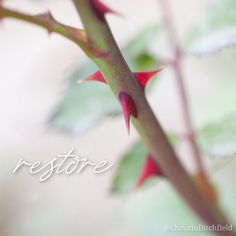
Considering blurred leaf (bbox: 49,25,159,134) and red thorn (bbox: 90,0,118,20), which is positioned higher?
red thorn (bbox: 90,0,118,20)

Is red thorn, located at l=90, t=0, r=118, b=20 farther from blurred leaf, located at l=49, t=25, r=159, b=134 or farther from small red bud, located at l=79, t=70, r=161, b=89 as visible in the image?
blurred leaf, located at l=49, t=25, r=159, b=134

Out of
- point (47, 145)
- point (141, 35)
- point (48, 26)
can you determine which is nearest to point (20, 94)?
point (47, 145)

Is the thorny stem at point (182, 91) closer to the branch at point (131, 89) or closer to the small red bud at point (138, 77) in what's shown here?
the branch at point (131, 89)

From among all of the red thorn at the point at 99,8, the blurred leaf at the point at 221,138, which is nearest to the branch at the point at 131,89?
the red thorn at the point at 99,8

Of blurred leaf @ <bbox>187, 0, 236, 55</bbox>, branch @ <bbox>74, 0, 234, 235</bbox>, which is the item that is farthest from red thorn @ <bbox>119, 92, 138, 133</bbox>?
blurred leaf @ <bbox>187, 0, 236, 55</bbox>

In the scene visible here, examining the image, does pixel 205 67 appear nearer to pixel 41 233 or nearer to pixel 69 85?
pixel 41 233

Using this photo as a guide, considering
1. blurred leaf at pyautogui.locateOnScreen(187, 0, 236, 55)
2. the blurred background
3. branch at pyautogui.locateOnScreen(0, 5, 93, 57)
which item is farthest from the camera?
the blurred background
